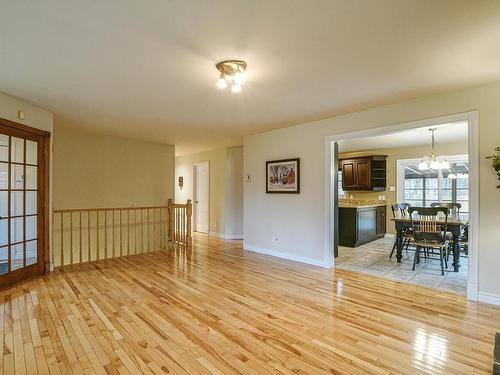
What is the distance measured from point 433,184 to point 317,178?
14.1ft

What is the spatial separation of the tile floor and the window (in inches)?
79.5

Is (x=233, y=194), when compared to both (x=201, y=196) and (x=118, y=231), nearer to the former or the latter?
(x=201, y=196)

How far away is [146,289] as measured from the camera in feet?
11.2

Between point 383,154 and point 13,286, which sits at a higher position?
point 383,154

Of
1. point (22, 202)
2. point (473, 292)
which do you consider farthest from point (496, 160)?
point (22, 202)

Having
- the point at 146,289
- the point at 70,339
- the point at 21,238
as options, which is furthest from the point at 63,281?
the point at 70,339

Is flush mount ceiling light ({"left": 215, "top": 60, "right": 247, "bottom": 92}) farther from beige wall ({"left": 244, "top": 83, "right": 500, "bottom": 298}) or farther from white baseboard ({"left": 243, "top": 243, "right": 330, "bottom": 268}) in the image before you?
white baseboard ({"left": 243, "top": 243, "right": 330, "bottom": 268})

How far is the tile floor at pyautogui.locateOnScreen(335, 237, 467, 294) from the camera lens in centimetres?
370

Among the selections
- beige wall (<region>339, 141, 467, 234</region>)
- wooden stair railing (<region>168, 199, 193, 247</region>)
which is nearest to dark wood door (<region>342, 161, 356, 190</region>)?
beige wall (<region>339, 141, 467, 234</region>)

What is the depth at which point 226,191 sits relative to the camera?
23.4 feet

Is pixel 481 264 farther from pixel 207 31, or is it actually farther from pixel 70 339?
pixel 70 339

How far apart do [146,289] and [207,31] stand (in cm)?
299

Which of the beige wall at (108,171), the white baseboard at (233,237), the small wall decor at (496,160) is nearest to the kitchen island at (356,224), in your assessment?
the white baseboard at (233,237)

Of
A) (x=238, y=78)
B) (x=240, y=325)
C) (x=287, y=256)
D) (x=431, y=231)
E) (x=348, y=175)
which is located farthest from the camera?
(x=348, y=175)
